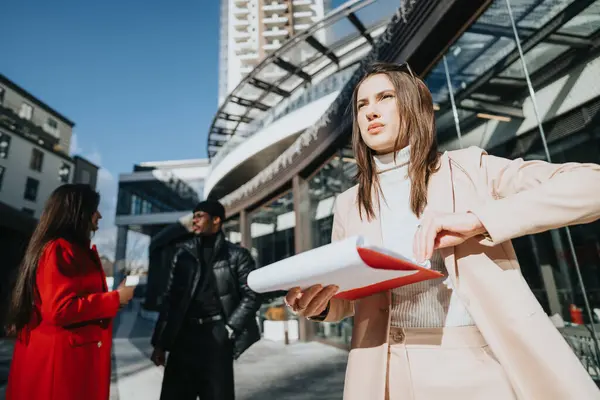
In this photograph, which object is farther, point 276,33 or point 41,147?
point 276,33

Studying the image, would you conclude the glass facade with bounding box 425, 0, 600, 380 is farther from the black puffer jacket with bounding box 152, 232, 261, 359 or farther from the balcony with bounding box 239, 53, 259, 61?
the balcony with bounding box 239, 53, 259, 61

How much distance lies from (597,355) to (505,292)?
383 cm

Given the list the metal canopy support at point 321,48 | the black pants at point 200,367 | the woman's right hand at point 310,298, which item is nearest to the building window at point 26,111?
the metal canopy support at point 321,48

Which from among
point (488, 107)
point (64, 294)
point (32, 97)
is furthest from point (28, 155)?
point (488, 107)

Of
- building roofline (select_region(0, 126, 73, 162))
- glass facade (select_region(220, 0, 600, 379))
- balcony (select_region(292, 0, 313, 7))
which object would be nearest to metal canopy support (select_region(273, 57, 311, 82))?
glass facade (select_region(220, 0, 600, 379))

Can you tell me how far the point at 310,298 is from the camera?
0.99 m

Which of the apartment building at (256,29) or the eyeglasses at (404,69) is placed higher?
the apartment building at (256,29)

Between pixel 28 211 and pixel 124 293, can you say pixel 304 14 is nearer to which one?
pixel 28 211

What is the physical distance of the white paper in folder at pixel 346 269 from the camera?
2.19 feet

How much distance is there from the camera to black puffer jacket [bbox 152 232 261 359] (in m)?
2.92

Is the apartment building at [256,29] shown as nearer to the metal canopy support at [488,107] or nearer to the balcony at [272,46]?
the balcony at [272,46]

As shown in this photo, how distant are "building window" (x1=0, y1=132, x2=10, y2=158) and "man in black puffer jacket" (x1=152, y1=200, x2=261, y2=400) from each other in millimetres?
40849

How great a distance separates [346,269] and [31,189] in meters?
46.0

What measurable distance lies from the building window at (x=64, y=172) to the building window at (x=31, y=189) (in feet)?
10.5
